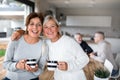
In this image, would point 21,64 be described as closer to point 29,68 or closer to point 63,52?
point 29,68

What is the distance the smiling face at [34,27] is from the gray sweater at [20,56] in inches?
2.8

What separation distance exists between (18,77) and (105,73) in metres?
0.96

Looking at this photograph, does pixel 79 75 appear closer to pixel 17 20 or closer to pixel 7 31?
pixel 7 31

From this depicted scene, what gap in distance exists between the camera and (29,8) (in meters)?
4.87

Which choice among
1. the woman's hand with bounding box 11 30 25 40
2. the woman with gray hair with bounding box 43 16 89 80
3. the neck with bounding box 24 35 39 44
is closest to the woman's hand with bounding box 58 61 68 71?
the woman with gray hair with bounding box 43 16 89 80

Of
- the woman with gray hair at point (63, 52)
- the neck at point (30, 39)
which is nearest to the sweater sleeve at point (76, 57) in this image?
the woman with gray hair at point (63, 52)

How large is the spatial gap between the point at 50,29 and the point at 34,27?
14cm

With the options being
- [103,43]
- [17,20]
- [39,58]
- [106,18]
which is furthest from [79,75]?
[106,18]

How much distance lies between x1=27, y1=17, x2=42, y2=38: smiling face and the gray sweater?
7 cm

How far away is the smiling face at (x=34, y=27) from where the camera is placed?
1.33 meters

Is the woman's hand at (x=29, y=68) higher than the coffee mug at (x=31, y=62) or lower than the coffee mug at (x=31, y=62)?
lower

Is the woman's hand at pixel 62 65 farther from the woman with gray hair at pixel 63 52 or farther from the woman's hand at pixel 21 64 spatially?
the woman's hand at pixel 21 64

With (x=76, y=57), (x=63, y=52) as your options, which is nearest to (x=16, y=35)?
(x=63, y=52)

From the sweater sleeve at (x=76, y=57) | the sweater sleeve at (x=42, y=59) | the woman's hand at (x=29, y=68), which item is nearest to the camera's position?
the woman's hand at (x=29, y=68)
